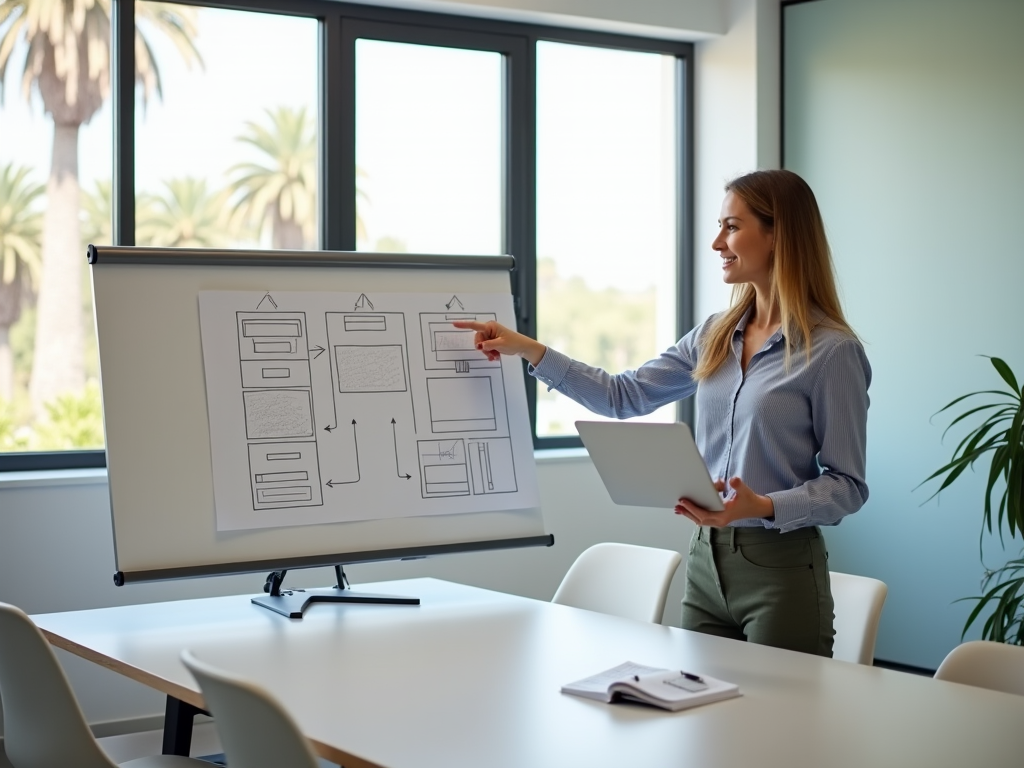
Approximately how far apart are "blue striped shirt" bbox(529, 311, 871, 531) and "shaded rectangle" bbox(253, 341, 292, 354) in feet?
3.32

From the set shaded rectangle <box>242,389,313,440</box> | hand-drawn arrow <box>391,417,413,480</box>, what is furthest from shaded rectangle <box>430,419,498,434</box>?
shaded rectangle <box>242,389,313,440</box>

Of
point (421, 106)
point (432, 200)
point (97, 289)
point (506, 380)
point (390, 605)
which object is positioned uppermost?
point (421, 106)

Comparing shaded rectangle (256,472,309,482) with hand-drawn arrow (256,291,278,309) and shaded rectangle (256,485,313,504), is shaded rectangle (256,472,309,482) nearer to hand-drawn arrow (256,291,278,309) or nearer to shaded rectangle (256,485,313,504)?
shaded rectangle (256,485,313,504)

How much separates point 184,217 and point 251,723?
2892 millimetres

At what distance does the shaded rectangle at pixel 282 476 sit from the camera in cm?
291

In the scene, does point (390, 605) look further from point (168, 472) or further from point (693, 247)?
point (693, 247)

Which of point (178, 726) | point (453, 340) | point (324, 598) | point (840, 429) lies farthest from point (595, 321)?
point (178, 726)

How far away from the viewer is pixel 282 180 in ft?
14.5

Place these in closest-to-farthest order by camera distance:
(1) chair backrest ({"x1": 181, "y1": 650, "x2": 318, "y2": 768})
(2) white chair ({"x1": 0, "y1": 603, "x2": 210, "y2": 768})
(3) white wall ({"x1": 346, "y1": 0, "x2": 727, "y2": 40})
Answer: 1. (1) chair backrest ({"x1": 181, "y1": 650, "x2": 318, "y2": 768})
2. (2) white chair ({"x1": 0, "y1": 603, "x2": 210, "y2": 768})
3. (3) white wall ({"x1": 346, "y1": 0, "x2": 727, "y2": 40})

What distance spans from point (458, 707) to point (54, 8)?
9.75 feet

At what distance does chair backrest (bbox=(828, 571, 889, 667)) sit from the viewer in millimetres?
2689

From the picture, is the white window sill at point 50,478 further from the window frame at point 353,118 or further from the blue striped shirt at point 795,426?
the blue striped shirt at point 795,426

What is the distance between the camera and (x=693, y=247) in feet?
17.6

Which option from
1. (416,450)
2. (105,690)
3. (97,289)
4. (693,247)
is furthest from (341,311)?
(693,247)
